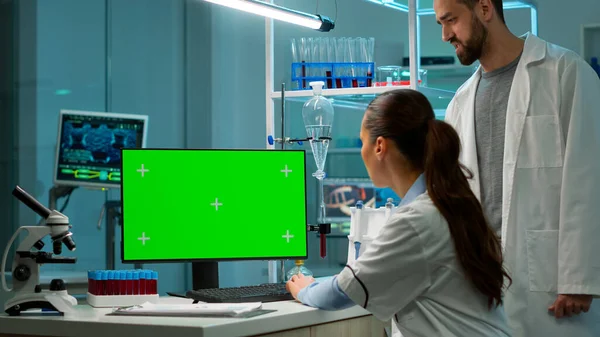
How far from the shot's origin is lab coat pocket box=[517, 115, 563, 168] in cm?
216

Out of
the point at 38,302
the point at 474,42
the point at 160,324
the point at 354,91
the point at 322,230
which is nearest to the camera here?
the point at 160,324

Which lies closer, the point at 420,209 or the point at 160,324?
the point at 420,209

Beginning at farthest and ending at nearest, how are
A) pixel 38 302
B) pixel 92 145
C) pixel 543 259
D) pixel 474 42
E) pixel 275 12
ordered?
pixel 92 145 → pixel 275 12 → pixel 474 42 → pixel 543 259 → pixel 38 302

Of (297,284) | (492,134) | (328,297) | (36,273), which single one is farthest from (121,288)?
(492,134)

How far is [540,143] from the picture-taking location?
7.14ft

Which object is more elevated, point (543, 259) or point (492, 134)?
point (492, 134)

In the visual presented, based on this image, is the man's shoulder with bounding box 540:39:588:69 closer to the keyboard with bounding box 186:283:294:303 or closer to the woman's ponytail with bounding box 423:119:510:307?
the woman's ponytail with bounding box 423:119:510:307

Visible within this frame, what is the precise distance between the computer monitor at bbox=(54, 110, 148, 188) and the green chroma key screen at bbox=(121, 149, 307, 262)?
6.53 feet

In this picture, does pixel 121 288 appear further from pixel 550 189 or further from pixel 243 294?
pixel 550 189

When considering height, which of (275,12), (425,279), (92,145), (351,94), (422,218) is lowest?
(425,279)

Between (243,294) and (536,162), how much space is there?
2.78 feet

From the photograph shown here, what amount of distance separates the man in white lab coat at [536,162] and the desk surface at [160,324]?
20.7 inches

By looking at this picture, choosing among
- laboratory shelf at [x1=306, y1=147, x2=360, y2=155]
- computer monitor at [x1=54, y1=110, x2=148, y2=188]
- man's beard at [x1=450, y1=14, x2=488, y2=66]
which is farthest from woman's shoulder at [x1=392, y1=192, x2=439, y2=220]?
laboratory shelf at [x1=306, y1=147, x2=360, y2=155]

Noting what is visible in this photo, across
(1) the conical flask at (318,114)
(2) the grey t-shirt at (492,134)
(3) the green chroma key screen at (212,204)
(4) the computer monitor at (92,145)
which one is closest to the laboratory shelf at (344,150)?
(4) the computer monitor at (92,145)
